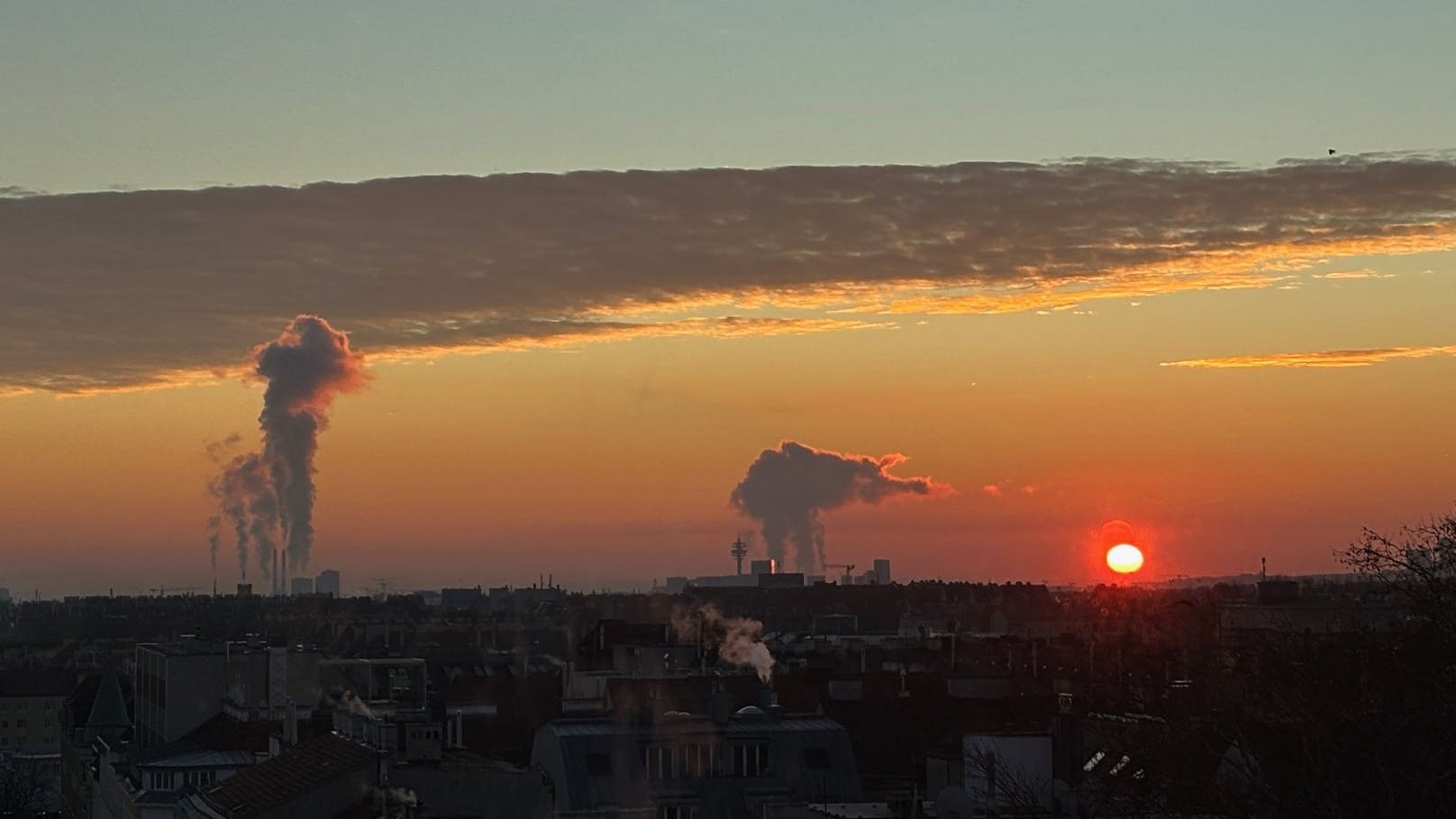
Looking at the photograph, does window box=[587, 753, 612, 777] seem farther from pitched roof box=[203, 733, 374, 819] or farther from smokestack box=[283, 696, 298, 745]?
smokestack box=[283, 696, 298, 745]

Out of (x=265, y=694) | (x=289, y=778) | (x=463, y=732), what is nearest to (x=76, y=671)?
(x=265, y=694)

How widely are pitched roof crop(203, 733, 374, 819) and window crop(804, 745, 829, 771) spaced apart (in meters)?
10.3

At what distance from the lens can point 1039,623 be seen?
176m

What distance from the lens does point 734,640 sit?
10162 centimetres

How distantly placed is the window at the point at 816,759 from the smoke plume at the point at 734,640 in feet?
51.9

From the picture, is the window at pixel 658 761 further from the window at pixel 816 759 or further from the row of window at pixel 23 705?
the row of window at pixel 23 705

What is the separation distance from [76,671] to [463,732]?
12896cm

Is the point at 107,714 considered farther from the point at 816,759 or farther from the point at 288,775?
the point at 816,759

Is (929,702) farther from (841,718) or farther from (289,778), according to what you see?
(289,778)

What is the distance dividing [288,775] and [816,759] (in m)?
12.3

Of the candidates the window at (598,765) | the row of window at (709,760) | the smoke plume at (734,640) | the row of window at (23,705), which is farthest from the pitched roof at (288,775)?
the row of window at (23,705)

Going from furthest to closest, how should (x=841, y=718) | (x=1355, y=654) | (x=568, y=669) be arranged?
(x=568, y=669), (x=841, y=718), (x=1355, y=654)

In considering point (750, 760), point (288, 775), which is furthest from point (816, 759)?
point (288, 775)

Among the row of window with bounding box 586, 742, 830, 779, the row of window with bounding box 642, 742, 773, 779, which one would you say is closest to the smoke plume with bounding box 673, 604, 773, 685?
the row of window with bounding box 586, 742, 830, 779
